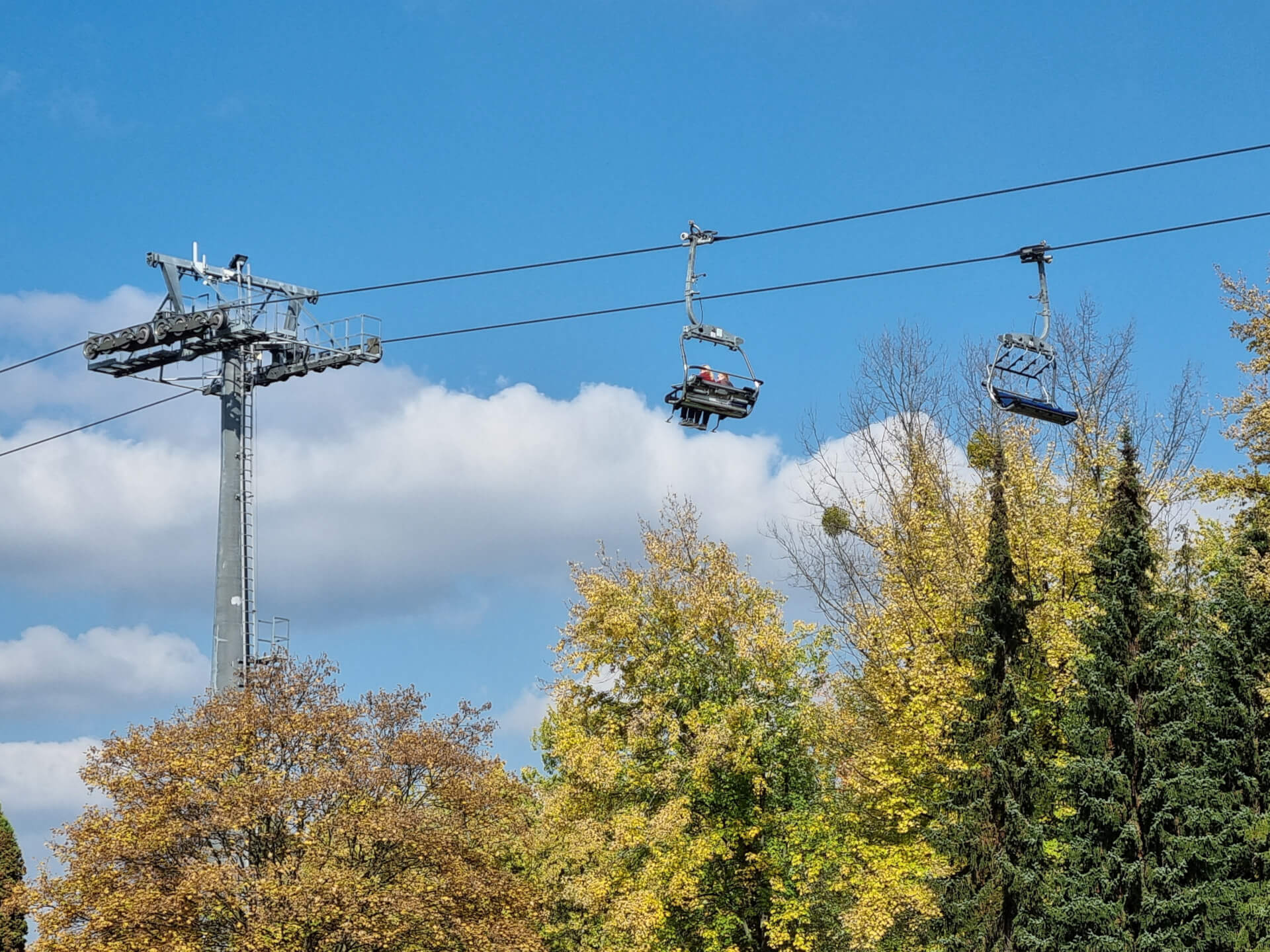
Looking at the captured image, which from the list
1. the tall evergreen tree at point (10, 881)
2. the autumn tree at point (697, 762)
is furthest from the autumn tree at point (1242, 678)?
the tall evergreen tree at point (10, 881)

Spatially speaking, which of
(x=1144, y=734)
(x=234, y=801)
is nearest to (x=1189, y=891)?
(x=1144, y=734)

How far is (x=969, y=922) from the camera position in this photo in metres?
31.9

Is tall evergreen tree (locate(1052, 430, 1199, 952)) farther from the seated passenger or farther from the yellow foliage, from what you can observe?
the seated passenger

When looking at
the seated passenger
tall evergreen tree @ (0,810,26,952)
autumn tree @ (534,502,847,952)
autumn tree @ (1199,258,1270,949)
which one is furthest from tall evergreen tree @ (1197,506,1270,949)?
tall evergreen tree @ (0,810,26,952)

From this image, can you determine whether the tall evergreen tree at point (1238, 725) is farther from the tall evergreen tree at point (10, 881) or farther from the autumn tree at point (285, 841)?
the tall evergreen tree at point (10, 881)

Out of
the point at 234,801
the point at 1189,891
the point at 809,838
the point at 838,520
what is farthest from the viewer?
A: the point at 838,520

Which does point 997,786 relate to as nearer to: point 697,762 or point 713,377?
point 697,762

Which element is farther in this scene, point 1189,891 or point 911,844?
point 911,844

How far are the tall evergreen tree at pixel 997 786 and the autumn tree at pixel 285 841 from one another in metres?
10.6

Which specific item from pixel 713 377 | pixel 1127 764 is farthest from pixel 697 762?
pixel 713 377

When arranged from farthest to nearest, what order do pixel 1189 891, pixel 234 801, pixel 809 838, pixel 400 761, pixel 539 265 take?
pixel 809 838
pixel 400 761
pixel 234 801
pixel 1189 891
pixel 539 265

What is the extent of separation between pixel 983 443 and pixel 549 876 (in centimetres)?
1950

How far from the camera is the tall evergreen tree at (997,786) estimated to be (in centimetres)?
3183

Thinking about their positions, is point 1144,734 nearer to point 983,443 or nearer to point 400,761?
point 983,443
